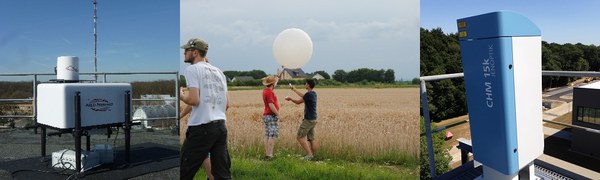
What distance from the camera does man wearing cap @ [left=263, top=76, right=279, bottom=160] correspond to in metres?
4.18

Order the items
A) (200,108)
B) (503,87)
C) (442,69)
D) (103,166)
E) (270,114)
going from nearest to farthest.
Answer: (503,87) < (200,108) < (270,114) < (103,166) < (442,69)

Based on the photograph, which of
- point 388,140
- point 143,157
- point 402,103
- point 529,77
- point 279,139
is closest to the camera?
point 529,77

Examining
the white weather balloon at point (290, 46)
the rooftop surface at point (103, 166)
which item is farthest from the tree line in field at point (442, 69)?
the white weather balloon at point (290, 46)

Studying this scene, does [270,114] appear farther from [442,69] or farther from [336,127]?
[442,69]

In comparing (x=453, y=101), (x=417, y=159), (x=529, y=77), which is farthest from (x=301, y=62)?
(x=453, y=101)

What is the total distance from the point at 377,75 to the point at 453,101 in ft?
89.0

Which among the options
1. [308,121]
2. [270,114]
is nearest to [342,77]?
[308,121]

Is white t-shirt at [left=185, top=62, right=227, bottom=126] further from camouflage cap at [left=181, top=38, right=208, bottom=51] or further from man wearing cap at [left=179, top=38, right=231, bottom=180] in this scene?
camouflage cap at [left=181, top=38, right=208, bottom=51]

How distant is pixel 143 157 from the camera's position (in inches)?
200

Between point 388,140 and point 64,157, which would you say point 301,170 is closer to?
point 388,140

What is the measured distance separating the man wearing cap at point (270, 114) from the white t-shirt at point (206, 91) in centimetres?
116

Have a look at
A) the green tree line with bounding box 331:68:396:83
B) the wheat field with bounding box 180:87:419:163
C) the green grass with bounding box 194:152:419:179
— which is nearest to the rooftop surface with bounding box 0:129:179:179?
the green grass with bounding box 194:152:419:179

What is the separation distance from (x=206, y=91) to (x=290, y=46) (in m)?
1.58

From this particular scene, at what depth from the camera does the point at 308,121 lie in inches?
A: 182
